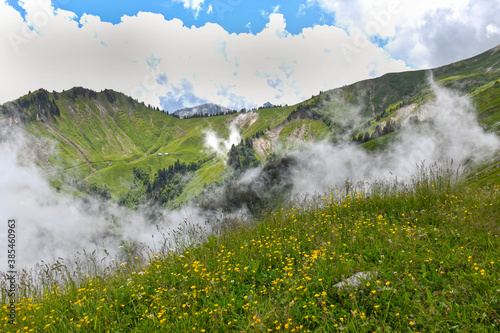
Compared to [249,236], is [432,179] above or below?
above

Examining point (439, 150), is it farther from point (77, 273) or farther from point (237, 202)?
point (77, 273)

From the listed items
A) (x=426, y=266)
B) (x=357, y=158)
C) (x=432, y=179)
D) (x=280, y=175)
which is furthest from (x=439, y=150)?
(x=426, y=266)

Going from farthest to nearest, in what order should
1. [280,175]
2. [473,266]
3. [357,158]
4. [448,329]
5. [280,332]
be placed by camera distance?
[280,175] < [357,158] < [473,266] < [280,332] < [448,329]

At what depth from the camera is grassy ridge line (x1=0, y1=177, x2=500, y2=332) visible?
14.2 feet

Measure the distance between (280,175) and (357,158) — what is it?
46.1 meters

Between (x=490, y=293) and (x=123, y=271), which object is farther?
(x=123, y=271)

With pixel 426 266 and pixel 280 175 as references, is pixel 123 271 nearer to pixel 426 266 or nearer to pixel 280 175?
pixel 426 266

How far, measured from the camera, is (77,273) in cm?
728

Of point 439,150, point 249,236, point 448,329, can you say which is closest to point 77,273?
point 249,236

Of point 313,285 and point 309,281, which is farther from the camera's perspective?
point 309,281

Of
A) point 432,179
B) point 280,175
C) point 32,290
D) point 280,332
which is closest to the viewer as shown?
point 280,332

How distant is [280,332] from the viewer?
429cm

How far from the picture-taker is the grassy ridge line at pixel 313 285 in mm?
4340

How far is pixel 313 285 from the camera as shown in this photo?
17.7ft
